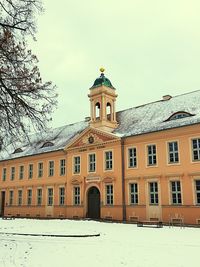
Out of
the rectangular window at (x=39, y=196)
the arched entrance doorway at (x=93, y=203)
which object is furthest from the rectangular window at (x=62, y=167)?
the arched entrance doorway at (x=93, y=203)

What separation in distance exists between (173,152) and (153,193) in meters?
3.67

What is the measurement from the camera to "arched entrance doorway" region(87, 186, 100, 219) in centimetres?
3108

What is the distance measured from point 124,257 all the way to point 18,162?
32161mm

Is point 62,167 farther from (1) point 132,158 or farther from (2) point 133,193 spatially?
(2) point 133,193

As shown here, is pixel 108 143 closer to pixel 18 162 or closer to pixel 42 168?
pixel 42 168

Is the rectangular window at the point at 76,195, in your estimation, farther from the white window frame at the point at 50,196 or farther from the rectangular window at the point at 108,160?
the rectangular window at the point at 108,160

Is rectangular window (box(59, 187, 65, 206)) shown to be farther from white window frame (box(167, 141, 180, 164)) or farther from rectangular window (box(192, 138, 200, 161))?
rectangular window (box(192, 138, 200, 161))

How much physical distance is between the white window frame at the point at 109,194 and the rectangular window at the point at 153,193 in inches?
159

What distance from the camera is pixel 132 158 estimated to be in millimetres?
29031

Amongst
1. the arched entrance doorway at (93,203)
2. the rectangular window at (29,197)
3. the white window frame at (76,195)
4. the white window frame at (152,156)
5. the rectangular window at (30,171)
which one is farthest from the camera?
the rectangular window at (30,171)

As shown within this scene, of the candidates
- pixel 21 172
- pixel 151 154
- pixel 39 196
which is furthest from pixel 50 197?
pixel 151 154

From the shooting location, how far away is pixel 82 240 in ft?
49.7

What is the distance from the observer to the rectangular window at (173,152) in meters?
26.2

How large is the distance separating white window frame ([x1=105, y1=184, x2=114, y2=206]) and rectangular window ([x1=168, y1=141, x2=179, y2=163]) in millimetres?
6433
